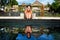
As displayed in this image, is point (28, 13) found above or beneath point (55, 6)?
beneath

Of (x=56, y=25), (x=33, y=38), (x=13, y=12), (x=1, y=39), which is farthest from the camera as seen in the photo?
(x=13, y=12)

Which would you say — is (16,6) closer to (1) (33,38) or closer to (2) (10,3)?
(2) (10,3)

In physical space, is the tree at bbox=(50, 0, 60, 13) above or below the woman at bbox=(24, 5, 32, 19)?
above

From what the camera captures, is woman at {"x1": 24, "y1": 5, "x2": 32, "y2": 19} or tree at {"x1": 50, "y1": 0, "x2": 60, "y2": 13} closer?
woman at {"x1": 24, "y1": 5, "x2": 32, "y2": 19}

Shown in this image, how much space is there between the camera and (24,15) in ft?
20.9

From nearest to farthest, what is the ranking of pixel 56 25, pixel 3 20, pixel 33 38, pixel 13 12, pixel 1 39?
pixel 1 39 → pixel 33 38 → pixel 56 25 → pixel 3 20 → pixel 13 12

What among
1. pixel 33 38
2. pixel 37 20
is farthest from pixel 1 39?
pixel 37 20

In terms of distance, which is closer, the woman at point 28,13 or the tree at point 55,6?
the woman at point 28,13

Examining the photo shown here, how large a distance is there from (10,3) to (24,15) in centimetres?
77

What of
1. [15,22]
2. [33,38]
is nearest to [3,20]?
[15,22]

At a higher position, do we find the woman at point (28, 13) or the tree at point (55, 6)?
the tree at point (55, 6)

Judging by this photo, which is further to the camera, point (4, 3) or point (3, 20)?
point (4, 3)

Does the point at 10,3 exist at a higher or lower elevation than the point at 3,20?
higher

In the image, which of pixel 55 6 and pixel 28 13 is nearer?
pixel 28 13
